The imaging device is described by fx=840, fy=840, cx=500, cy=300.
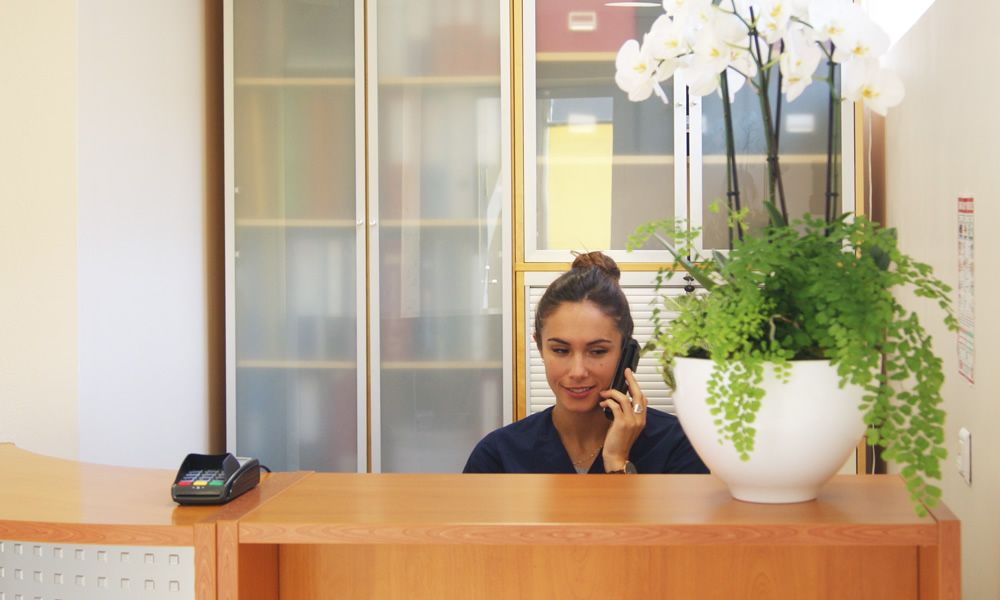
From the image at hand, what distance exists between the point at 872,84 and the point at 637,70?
266 mm

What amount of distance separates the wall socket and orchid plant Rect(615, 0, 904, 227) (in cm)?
102

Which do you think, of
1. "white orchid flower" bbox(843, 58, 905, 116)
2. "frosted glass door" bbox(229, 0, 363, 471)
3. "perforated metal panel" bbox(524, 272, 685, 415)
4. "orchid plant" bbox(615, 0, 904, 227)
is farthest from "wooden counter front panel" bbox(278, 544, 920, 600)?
"frosted glass door" bbox(229, 0, 363, 471)

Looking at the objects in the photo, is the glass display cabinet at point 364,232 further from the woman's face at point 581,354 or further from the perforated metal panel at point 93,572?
the perforated metal panel at point 93,572

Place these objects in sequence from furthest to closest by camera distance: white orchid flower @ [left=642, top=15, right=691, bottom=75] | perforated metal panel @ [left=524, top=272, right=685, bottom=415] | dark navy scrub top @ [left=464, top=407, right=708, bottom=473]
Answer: perforated metal panel @ [left=524, top=272, right=685, bottom=415]
dark navy scrub top @ [left=464, top=407, right=708, bottom=473]
white orchid flower @ [left=642, top=15, right=691, bottom=75]

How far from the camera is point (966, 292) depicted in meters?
1.75

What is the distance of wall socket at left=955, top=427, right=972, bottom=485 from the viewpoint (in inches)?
69.2

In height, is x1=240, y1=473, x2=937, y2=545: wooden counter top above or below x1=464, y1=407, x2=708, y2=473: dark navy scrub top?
above

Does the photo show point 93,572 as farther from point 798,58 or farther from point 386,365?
point 386,365

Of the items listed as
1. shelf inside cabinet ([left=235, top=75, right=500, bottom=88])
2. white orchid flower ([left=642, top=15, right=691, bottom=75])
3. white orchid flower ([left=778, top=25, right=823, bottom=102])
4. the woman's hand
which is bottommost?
the woman's hand

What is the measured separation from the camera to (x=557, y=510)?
3.23 ft

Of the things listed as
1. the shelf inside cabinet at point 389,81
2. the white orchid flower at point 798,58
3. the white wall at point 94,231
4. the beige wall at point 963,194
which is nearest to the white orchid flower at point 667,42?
the white orchid flower at point 798,58

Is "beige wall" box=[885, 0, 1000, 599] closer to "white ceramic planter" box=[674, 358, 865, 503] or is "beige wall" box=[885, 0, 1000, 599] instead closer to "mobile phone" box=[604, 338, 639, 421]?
"mobile phone" box=[604, 338, 639, 421]

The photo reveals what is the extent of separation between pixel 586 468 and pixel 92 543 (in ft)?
4.00

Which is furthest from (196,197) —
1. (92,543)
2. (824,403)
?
(824,403)
